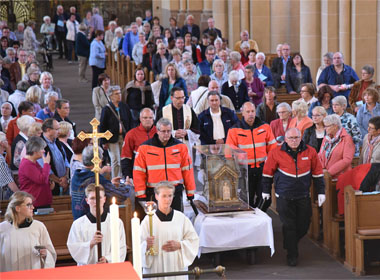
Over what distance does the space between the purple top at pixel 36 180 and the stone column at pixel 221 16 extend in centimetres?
1919

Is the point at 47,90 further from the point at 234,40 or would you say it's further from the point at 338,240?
the point at 234,40

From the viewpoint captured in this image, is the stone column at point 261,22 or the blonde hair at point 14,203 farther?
the stone column at point 261,22

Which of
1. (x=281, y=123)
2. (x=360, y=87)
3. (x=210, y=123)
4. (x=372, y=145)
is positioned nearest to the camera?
(x=372, y=145)

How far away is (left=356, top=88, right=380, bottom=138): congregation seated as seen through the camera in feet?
41.7

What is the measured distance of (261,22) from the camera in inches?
1020

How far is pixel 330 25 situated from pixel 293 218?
8.70 m

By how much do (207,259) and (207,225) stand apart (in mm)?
690

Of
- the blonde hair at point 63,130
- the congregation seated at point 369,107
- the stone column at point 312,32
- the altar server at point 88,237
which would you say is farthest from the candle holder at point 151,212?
the stone column at point 312,32

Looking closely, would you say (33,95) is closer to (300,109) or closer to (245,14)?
(300,109)

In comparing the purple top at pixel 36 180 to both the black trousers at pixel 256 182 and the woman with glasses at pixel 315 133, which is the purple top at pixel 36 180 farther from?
the woman with glasses at pixel 315 133

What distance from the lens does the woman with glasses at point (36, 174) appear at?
9.75m

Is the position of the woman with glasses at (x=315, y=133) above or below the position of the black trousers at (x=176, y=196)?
above

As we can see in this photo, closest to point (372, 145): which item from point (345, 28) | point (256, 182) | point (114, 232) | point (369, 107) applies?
point (256, 182)

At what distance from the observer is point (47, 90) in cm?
1529
